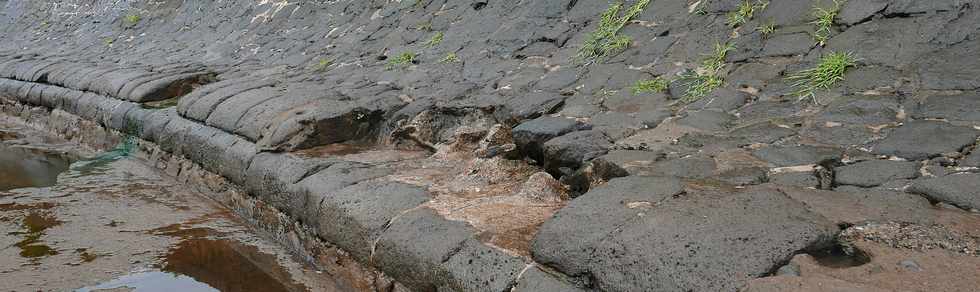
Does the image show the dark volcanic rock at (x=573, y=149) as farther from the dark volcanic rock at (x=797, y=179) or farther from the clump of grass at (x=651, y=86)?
the dark volcanic rock at (x=797, y=179)

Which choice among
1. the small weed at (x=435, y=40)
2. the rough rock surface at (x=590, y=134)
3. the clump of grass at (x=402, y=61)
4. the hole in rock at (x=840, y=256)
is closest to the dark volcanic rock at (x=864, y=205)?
the rough rock surface at (x=590, y=134)

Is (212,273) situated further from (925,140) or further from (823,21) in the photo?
(823,21)

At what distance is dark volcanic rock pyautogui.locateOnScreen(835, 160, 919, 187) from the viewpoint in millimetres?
2446

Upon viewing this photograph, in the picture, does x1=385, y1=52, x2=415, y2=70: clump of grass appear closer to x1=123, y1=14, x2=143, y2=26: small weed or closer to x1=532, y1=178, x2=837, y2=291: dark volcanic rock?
x1=532, y1=178, x2=837, y2=291: dark volcanic rock

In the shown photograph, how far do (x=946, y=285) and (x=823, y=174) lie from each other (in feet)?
2.98

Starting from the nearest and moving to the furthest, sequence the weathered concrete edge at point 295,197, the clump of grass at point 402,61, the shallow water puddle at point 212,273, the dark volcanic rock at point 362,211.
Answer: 1. the weathered concrete edge at point 295,197
2. the dark volcanic rock at point 362,211
3. the shallow water puddle at point 212,273
4. the clump of grass at point 402,61

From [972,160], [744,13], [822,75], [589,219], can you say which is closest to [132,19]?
[744,13]

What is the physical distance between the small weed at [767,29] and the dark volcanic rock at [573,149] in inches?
51.0

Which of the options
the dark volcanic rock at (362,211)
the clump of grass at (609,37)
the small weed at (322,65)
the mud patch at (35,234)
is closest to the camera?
the dark volcanic rock at (362,211)

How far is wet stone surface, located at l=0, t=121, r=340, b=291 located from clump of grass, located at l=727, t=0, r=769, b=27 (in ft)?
9.00

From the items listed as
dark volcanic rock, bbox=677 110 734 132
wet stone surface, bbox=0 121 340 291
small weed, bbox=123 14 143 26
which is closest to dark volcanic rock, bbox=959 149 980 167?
dark volcanic rock, bbox=677 110 734 132

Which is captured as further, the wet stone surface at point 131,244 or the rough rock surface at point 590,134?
the wet stone surface at point 131,244

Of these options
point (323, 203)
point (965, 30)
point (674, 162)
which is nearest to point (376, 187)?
point (323, 203)

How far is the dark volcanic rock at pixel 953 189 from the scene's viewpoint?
87.5 inches
